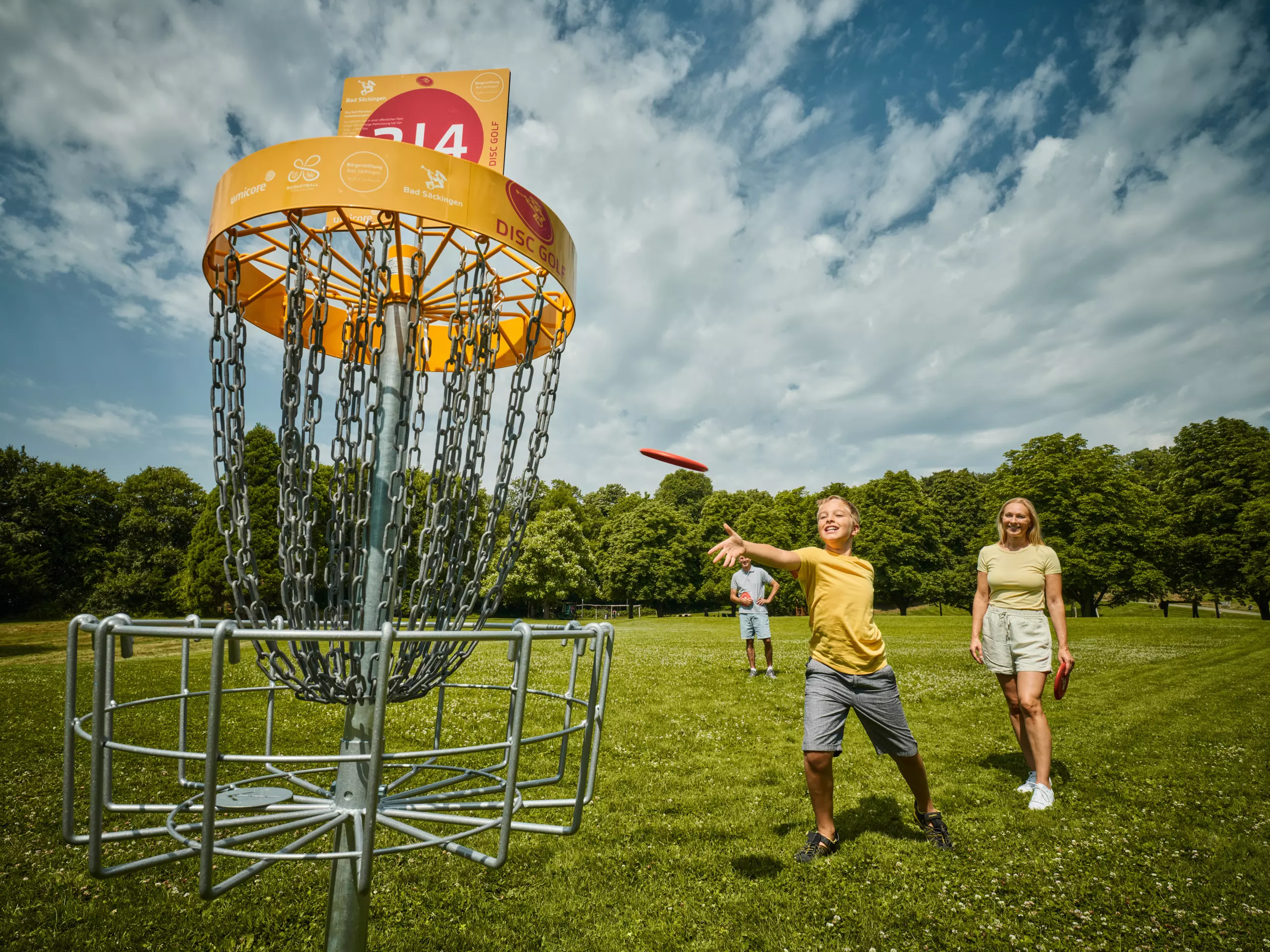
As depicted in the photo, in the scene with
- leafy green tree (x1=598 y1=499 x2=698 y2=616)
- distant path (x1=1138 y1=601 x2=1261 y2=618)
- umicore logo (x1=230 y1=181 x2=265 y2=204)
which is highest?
umicore logo (x1=230 y1=181 x2=265 y2=204)

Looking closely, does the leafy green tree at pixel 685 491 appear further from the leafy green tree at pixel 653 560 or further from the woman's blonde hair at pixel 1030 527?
the woman's blonde hair at pixel 1030 527

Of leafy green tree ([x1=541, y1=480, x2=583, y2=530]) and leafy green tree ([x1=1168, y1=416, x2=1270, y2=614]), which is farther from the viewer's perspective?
leafy green tree ([x1=541, y1=480, x2=583, y2=530])

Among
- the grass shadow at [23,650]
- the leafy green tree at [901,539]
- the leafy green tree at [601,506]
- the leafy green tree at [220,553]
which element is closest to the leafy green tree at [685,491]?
the leafy green tree at [601,506]

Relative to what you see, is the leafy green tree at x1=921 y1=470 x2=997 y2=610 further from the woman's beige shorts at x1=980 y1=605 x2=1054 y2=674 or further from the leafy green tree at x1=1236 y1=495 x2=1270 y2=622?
the woman's beige shorts at x1=980 y1=605 x2=1054 y2=674

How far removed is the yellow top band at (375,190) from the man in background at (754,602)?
A: 9719mm

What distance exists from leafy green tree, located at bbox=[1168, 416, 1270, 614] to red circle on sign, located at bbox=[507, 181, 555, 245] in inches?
1725

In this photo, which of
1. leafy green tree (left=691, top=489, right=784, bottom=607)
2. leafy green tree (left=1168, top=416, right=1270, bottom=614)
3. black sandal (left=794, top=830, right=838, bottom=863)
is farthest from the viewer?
leafy green tree (left=691, top=489, right=784, bottom=607)

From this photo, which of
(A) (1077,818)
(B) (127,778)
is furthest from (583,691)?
(A) (1077,818)

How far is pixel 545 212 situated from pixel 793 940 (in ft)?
12.2

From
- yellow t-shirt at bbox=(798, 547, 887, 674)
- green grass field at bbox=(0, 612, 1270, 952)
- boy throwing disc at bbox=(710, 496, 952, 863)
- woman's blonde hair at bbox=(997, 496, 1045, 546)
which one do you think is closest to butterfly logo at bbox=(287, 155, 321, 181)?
boy throwing disc at bbox=(710, 496, 952, 863)

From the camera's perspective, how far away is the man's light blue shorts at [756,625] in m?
11.4

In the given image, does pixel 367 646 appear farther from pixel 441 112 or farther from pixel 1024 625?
pixel 1024 625

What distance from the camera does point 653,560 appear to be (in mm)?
51219

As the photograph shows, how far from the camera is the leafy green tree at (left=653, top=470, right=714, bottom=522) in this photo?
77812 mm
